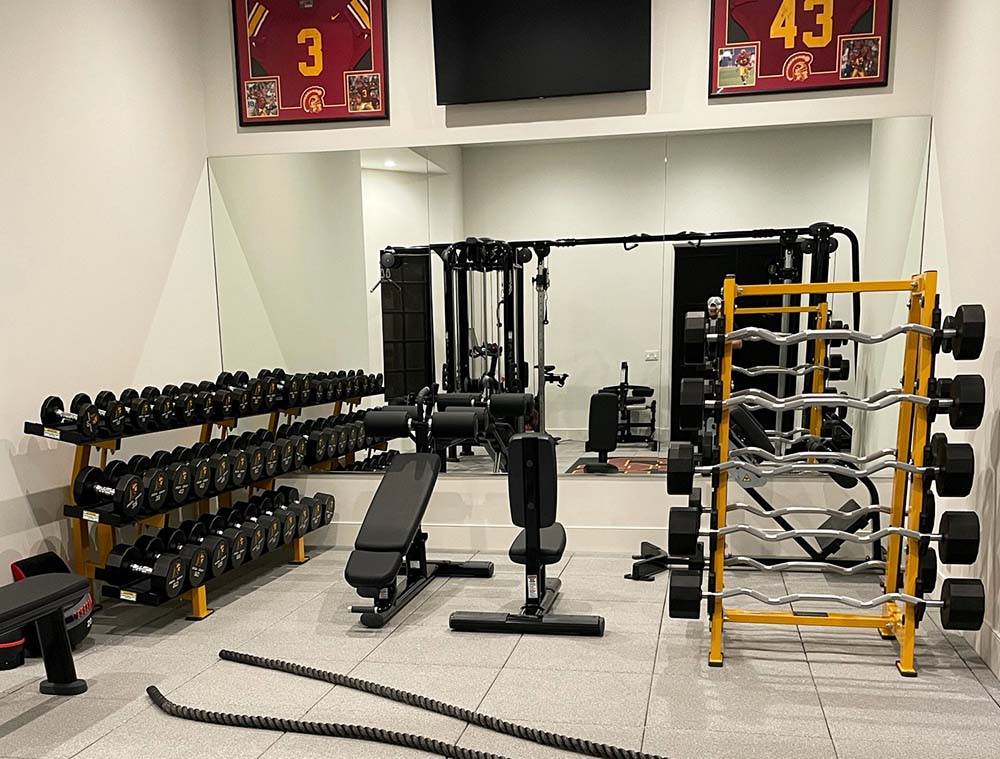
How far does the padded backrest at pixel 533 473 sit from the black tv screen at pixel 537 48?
7.02 ft

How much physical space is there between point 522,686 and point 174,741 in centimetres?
120

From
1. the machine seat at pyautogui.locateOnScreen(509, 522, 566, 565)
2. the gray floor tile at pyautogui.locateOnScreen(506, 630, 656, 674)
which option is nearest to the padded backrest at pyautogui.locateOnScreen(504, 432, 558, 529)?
the machine seat at pyautogui.locateOnScreen(509, 522, 566, 565)

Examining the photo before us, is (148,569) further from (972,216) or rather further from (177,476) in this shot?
(972,216)

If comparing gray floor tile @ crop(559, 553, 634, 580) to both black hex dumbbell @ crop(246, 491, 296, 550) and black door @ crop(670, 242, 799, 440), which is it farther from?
black hex dumbbell @ crop(246, 491, 296, 550)

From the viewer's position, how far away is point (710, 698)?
2.61m

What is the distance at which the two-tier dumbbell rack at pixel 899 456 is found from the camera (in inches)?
107

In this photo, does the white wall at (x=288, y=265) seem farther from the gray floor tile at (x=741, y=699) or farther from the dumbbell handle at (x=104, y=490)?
the gray floor tile at (x=741, y=699)

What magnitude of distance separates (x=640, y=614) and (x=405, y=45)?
11.2ft

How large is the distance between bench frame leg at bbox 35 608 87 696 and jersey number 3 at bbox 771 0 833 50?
429cm

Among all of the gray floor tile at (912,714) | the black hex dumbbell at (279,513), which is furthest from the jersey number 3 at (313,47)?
the gray floor tile at (912,714)

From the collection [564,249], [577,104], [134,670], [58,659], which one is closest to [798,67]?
[577,104]

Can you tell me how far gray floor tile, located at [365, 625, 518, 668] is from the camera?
9.77 feet

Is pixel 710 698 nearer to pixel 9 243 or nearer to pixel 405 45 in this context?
pixel 9 243

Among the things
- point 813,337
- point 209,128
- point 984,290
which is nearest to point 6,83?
point 209,128
